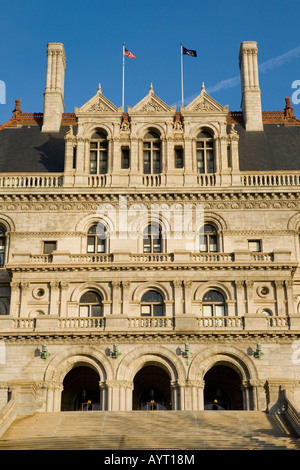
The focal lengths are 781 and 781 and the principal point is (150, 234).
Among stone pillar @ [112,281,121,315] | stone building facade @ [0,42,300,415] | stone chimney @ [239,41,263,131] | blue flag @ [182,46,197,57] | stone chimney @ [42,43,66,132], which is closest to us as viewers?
stone building facade @ [0,42,300,415]

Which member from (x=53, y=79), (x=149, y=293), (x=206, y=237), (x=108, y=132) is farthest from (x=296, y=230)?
(x=53, y=79)

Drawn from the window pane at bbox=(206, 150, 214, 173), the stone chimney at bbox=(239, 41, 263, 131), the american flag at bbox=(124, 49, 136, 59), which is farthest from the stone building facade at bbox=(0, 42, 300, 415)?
the american flag at bbox=(124, 49, 136, 59)

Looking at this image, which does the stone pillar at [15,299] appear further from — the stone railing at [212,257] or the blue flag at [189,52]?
the blue flag at [189,52]

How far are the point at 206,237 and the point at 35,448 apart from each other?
21200 mm

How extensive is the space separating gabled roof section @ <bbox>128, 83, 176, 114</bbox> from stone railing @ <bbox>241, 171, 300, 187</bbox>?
21.3 feet

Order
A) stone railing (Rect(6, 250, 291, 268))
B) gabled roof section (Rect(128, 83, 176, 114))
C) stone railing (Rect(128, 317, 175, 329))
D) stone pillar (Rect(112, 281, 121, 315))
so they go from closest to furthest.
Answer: stone railing (Rect(128, 317, 175, 329))
stone pillar (Rect(112, 281, 121, 315))
stone railing (Rect(6, 250, 291, 268))
gabled roof section (Rect(128, 83, 176, 114))

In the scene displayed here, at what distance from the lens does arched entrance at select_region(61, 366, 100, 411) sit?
4200 centimetres

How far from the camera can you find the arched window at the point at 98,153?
49.0 m

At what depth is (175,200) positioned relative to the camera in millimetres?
47219

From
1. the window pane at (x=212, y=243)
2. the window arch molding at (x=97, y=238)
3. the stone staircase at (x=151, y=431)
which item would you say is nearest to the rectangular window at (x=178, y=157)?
the window pane at (x=212, y=243)

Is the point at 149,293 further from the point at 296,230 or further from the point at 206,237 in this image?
the point at 296,230

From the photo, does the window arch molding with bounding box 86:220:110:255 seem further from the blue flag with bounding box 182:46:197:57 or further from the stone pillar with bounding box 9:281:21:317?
the blue flag with bounding box 182:46:197:57

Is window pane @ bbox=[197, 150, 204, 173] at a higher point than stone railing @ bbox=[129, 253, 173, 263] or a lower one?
higher

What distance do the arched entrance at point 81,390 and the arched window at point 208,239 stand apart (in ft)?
33.4
